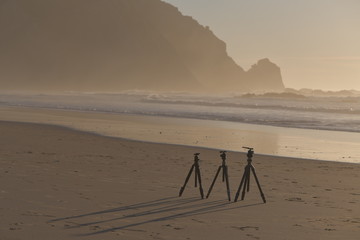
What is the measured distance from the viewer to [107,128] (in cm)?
2738

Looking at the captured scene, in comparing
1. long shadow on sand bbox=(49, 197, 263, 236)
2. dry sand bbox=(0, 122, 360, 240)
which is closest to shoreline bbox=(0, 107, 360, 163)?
dry sand bbox=(0, 122, 360, 240)

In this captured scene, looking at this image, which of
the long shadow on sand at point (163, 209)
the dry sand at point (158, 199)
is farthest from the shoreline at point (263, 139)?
the long shadow on sand at point (163, 209)

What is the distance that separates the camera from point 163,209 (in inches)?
371

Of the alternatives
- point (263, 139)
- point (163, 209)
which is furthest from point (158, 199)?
point (263, 139)

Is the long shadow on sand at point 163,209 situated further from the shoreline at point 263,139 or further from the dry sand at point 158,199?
the shoreline at point 263,139

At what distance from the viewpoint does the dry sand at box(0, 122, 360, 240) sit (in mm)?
8078

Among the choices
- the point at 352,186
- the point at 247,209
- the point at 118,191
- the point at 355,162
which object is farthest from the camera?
the point at 355,162

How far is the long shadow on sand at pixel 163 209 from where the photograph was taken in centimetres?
842

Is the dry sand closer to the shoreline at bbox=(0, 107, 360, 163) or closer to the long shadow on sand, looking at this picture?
the long shadow on sand

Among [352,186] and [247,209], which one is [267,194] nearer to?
[247,209]

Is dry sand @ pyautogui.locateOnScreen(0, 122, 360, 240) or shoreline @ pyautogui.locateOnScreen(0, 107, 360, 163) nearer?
dry sand @ pyautogui.locateOnScreen(0, 122, 360, 240)

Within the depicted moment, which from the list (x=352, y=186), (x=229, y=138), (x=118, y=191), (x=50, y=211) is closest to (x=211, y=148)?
(x=229, y=138)

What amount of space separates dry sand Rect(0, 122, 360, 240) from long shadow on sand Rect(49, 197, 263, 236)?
0.05 ft

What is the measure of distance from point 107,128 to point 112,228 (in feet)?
64.2
